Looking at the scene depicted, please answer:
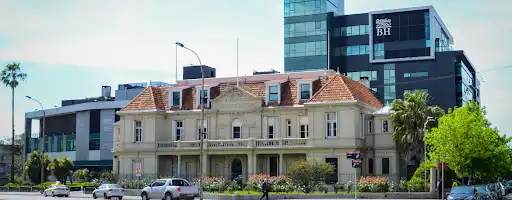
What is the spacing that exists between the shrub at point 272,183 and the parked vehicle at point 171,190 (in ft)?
28.4

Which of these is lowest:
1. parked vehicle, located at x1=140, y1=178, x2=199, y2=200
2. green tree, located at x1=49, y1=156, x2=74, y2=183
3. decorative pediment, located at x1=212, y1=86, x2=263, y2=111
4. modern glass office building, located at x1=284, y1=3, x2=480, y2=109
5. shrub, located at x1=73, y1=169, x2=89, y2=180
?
shrub, located at x1=73, y1=169, x2=89, y2=180

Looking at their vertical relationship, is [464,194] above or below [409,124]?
below

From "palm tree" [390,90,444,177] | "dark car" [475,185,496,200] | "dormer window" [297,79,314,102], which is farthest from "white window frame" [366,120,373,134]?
"dark car" [475,185,496,200]

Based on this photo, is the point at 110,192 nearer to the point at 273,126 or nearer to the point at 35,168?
the point at 273,126

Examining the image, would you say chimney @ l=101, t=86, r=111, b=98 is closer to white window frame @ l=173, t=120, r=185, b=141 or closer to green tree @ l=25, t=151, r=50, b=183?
green tree @ l=25, t=151, r=50, b=183

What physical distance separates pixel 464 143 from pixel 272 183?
48.0 feet

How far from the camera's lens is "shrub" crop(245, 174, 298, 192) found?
5291cm

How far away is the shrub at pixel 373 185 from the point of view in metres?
49.2

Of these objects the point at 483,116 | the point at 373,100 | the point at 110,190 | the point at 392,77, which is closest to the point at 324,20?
the point at 392,77

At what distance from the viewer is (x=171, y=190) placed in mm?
45438

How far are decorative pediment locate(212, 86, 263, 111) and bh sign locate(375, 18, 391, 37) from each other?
4911 centimetres

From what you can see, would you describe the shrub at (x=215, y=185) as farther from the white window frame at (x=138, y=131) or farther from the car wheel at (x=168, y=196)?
the car wheel at (x=168, y=196)

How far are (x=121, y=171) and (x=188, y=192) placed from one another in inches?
822

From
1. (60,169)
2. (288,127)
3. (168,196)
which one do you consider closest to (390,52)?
(288,127)
